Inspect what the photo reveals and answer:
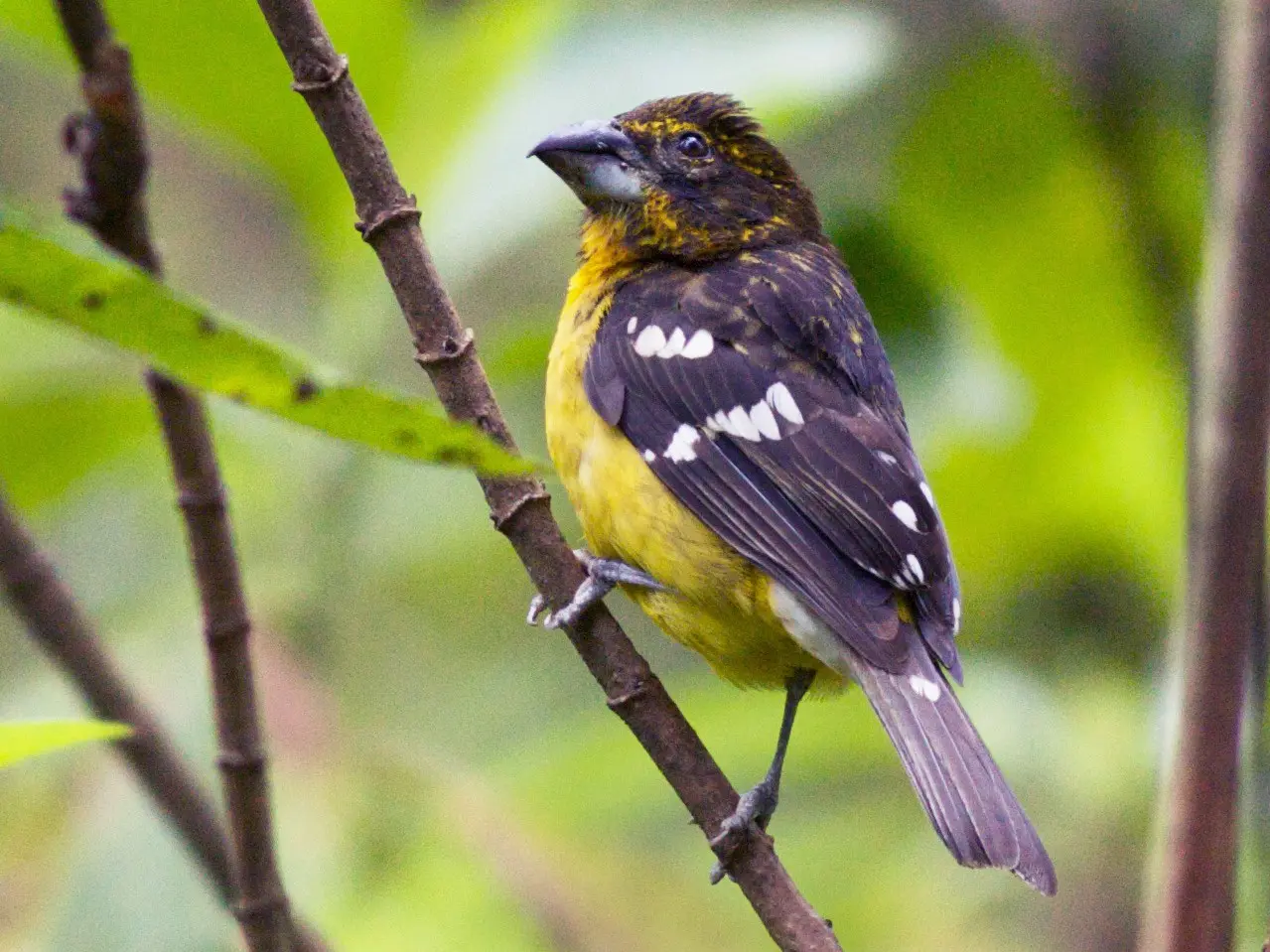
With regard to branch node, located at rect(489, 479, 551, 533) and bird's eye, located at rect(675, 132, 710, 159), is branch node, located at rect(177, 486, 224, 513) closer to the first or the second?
branch node, located at rect(489, 479, 551, 533)

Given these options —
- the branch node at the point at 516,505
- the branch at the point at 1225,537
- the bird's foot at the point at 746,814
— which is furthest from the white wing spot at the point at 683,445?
the branch at the point at 1225,537

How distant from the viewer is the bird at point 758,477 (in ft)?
8.58

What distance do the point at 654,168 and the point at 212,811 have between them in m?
1.73

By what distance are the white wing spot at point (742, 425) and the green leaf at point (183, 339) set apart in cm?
167

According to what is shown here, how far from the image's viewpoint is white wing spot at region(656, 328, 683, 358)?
3001 mm

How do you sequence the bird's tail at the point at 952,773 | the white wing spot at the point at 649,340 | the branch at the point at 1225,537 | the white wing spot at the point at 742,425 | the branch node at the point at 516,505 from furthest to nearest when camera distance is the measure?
the white wing spot at the point at 649,340
the white wing spot at the point at 742,425
the bird's tail at the point at 952,773
the branch node at the point at 516,505
the branch at the point at 1225,537


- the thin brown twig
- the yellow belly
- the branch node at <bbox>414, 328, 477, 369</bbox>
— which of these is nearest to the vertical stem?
the thin brown twig

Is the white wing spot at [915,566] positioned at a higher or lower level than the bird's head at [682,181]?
lower

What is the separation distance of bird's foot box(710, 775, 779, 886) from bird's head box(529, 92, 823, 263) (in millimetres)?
1240

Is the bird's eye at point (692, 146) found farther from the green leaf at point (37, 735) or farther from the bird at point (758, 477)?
the green leaf at point (37, 735)

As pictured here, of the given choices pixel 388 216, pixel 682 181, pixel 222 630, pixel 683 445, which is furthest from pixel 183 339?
pixel 682 181

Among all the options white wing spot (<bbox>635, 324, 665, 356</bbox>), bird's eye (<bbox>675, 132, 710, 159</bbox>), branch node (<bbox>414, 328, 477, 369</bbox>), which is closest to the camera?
branch node (<bbox>414, 328, 477, 369</bbox>)

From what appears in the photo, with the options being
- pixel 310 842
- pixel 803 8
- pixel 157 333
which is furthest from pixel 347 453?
pixel 157 333

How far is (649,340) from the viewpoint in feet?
9.91
